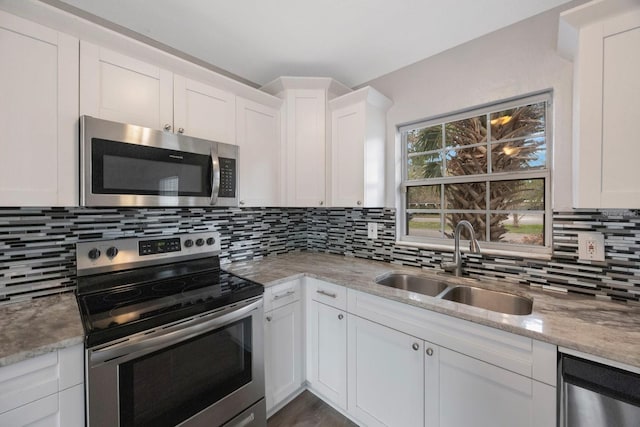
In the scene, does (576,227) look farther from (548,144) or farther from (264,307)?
(264,307)

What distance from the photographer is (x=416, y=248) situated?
196cm

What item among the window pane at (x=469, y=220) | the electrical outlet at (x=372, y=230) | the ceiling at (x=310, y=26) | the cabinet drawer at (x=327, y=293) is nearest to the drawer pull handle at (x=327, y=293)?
the cabinet drawer at (x=327, y=293)

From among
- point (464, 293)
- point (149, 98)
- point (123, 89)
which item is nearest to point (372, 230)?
point (464, 293)

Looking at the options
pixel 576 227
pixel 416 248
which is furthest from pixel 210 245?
pixel 576 227

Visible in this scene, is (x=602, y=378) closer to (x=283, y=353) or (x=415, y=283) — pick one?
(x=415, y=283)

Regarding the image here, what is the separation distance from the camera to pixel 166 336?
43.4 inches

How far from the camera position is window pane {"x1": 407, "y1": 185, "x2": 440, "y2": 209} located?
2009 millimetres

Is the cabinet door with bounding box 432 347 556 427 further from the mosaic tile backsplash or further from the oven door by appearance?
the oven door

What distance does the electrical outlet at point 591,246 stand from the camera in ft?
4.23

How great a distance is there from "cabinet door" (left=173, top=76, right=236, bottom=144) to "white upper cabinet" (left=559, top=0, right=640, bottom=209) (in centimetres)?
181

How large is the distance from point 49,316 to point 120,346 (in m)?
0.43

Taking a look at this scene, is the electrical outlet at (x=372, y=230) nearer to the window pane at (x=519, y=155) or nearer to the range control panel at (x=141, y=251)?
the window pane at (x=519, y=155)

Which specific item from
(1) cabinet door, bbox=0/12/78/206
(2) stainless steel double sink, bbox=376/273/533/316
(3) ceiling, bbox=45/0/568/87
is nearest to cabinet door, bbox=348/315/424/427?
(2) stainless steel double sink, bbox=376/273/533/316

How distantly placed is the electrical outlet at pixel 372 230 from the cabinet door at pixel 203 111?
4.23ft
